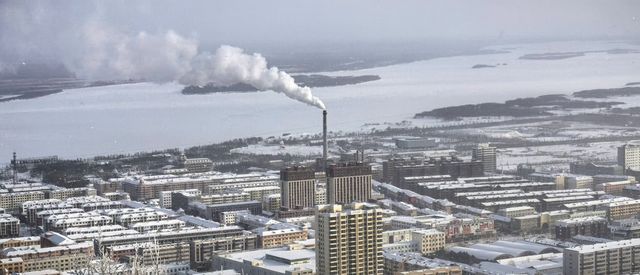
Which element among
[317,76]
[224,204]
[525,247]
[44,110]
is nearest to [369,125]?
[317,76]

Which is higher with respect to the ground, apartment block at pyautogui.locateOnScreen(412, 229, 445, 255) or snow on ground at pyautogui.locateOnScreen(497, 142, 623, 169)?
snow on ground at pyautogui.locateOnScreen(497, 142, 623, 169)

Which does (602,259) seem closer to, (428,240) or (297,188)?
(428,240)

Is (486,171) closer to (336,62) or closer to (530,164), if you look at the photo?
(530,164)

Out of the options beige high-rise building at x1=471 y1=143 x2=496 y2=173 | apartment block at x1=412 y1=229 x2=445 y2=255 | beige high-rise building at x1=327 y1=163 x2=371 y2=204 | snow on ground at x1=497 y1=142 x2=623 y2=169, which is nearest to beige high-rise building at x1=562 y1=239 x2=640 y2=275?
apartment block at x1=412 y1=229 x2=445 y2=255

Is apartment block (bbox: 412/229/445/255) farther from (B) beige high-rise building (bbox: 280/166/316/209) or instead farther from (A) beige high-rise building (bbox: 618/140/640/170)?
(A) beige high-rise building (bbox: 618/140/640/170)

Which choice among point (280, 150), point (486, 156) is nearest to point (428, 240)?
point (486, 156)

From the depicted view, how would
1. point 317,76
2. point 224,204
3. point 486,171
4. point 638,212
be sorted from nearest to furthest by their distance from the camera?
point 638,212
point 224,204
point 486,171
point 317,76

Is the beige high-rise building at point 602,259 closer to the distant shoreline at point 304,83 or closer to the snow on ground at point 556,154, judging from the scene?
the snow on ground at point 556,154
